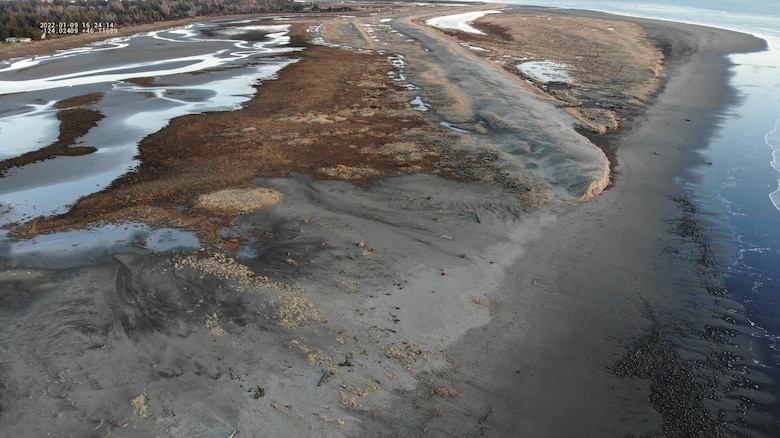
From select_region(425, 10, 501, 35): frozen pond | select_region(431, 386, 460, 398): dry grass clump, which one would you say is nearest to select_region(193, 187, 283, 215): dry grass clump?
select_region(431, 386, 460, 398): dry grass clump

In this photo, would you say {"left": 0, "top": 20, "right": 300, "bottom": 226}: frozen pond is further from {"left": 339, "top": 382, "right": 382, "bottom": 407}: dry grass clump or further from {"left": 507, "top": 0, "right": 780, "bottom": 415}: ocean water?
{"left": 507, "top": 0, "right": 780, "bottom": 415}: ocean water

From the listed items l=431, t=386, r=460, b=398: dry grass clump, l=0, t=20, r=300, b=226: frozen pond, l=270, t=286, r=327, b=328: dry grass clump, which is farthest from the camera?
l=0, t=20, r=300, b=226: frozen pond

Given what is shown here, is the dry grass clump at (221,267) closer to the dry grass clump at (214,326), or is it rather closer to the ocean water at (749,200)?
the dry grass clump at (214,326)

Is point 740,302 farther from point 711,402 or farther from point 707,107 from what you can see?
point 707,107

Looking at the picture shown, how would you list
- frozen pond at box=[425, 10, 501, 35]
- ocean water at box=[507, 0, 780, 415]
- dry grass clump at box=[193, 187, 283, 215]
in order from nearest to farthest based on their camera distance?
ocean water at box=[507, 0, 780, 415]
dry grass clump at box=[193, 187, 283, 215]
frozen pond at box=[425, 10, 501, 35]

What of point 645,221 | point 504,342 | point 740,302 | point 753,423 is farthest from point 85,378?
point 645,221

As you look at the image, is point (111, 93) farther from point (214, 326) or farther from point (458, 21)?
point (458, 21)
